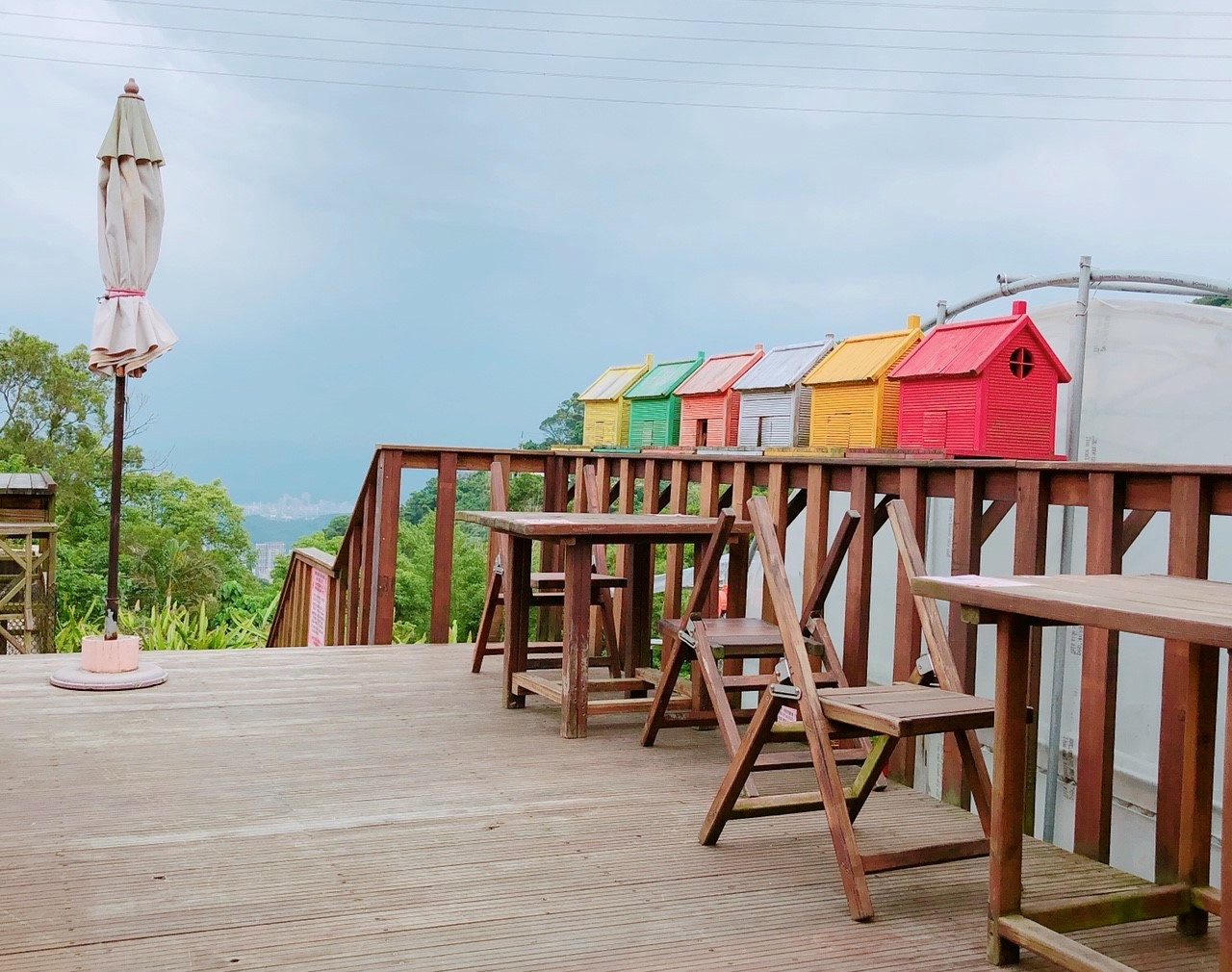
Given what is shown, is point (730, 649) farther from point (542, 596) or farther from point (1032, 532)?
point (542, 596)

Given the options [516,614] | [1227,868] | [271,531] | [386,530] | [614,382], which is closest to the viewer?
[1227,868]

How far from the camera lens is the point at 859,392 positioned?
4199 mm

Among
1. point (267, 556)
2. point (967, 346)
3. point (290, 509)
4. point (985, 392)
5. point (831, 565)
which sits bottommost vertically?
point (267, 556)

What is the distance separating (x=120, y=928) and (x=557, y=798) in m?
1.23

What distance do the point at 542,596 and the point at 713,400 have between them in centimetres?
138

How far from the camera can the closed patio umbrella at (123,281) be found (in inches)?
171

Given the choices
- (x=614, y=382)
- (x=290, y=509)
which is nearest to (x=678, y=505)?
(x=614, y=382)

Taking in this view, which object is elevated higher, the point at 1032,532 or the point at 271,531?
the point at 1032,532

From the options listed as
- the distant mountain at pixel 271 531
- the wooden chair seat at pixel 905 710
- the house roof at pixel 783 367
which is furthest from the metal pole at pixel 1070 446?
the distant mountain at pixel 271 531

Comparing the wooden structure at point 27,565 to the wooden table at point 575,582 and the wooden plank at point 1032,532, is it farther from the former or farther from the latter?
the wooden plank at point 1032,532

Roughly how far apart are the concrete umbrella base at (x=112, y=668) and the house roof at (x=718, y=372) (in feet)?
8.97

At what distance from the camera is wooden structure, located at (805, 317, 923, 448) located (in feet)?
13.4

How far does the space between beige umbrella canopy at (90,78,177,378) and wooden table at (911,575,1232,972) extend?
3.53 meters

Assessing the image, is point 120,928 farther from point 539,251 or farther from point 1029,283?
point 539,251
